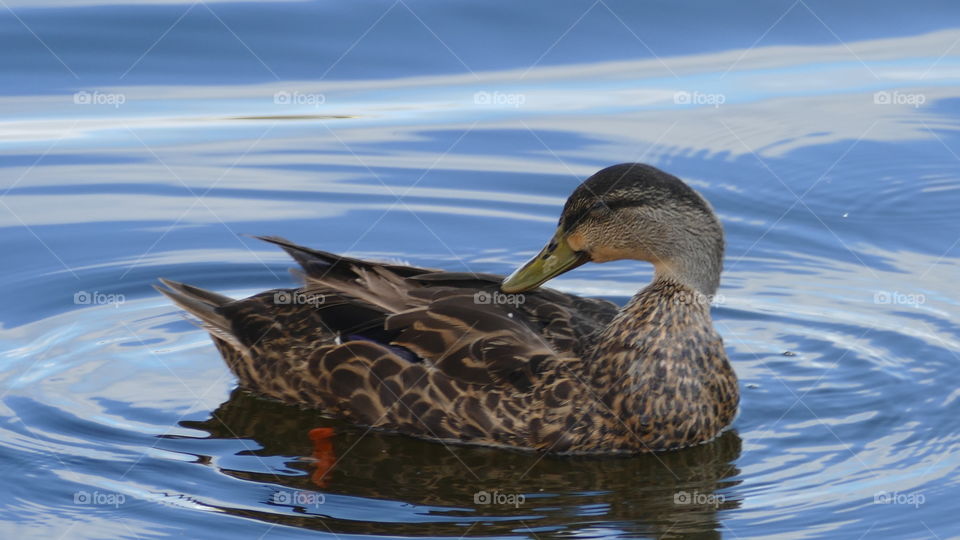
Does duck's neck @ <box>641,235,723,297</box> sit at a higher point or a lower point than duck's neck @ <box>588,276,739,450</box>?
higher

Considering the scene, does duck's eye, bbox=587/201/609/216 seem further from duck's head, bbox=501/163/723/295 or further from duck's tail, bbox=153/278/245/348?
duck's tail, bbox=153/278/245/348

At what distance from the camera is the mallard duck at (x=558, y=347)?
8148 mm

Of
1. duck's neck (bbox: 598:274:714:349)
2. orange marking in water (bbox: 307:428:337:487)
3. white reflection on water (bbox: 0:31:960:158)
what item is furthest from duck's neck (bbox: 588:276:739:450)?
white reflection on water (bbox: 0:31:960:158)

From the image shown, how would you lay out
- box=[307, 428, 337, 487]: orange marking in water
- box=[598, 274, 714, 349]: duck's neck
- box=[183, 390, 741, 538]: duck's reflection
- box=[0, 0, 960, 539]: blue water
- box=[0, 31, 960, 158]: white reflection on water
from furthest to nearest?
box=[0, 31, 960, 158]: white reflection on water
box=[598, 274, 714, 349]: duck's neck
box=[307, 428, 337, 487]: orange marking in water
box=[0, 0, 960, 539]: blue water
box=[183, 390, 741, 538]: duck's reflection

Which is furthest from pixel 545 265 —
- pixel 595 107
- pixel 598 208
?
pixel 595 107

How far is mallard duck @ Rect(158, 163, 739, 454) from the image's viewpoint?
8.15 m

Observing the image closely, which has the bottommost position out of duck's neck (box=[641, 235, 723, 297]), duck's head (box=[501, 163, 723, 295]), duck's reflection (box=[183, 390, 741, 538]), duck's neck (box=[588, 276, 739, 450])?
duck's reflection (box=[183, 390, 741, 538])

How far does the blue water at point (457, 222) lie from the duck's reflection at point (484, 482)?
23 millimetres

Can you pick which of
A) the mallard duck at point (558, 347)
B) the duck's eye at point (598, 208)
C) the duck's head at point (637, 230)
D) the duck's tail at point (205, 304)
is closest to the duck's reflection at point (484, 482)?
the mallard duck at point (558, 347)

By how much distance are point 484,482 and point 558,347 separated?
882 millimetres

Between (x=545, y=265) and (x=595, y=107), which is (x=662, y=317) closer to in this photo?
(x=545, y=265)

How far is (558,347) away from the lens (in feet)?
27.2

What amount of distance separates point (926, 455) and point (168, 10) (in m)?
8.80

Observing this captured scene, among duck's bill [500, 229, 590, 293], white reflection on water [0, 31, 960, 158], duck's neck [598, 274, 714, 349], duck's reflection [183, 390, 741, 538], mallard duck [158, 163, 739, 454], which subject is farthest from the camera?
white reflection on water [0, 31, 960, 158]
